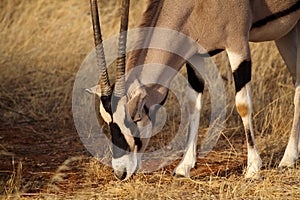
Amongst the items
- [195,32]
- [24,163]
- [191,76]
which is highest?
[195,32]

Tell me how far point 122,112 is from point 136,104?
0.13 m

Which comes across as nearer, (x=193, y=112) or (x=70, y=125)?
(x=193, y=112)

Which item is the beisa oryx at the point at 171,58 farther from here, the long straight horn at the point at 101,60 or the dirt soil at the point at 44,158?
the dirt soil at the point at 44,158

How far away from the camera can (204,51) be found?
249 inches

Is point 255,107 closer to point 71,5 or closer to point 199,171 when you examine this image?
point 199,171

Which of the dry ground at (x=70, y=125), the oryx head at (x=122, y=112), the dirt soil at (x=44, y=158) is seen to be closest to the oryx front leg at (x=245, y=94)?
the dry ground at (x=70, y=125)

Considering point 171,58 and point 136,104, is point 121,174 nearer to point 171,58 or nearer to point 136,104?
point 136,104

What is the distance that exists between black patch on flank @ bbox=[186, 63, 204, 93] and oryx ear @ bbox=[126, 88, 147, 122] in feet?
3.39

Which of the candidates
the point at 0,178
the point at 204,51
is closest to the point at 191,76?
the point at 204,51

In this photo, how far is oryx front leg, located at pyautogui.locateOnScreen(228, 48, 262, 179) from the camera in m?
6.32

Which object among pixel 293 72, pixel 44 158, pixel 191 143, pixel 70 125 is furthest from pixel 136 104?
pixel 70 125

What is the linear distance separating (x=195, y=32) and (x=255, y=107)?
239 cm

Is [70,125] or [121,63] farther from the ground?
[121,63]

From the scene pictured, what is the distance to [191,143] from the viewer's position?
22.6ft
